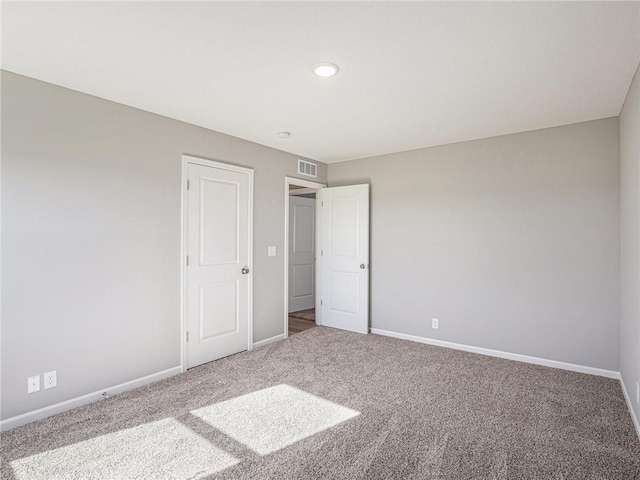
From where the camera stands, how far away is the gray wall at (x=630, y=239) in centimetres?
237

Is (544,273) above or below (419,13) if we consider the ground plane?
below

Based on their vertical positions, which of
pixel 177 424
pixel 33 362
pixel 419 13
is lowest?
pixel 177 424

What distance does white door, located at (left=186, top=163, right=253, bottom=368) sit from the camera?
3527 millimetres

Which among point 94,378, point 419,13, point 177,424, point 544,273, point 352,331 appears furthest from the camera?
point 352,331

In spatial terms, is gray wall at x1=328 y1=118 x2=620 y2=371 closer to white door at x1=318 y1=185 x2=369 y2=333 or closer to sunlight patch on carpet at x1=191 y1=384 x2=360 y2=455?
white door at x1=318 y1=185 x2=369 y2=333

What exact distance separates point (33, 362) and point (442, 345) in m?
3.94

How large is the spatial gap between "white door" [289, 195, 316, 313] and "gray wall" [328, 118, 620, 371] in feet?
5.74

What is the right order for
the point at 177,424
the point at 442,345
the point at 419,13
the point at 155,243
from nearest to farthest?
the point at 419,13 < the point at 177,424 < the point at 155,243 < the point at 442,345

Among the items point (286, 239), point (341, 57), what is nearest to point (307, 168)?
point (286, 239)

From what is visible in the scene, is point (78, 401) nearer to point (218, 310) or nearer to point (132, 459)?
point (132, 459)

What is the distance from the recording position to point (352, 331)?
491cm

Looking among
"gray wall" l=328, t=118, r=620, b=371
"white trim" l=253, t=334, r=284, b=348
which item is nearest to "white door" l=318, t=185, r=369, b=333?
"gray wall" l=328, t=118, r=620, b=371

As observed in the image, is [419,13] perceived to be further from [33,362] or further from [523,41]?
[33,362]

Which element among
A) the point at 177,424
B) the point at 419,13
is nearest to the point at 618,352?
the point at 419,13
